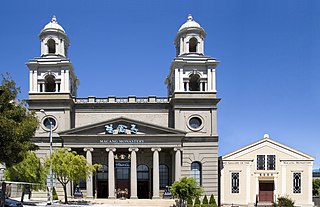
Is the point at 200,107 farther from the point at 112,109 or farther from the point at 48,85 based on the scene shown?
the point at 48,85

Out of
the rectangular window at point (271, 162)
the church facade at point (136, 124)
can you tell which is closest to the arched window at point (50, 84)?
the church facade at point (136, 124)

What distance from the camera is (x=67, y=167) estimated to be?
191ft

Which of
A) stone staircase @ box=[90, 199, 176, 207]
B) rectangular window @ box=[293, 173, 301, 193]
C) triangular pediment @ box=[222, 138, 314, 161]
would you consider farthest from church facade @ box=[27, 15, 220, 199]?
rectangular window @ box=[293, 173, 301, 193]

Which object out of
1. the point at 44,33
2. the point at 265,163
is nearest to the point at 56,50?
the point at 44,33

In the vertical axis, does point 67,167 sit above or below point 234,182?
above

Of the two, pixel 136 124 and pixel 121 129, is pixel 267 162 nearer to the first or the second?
pixel 136 124

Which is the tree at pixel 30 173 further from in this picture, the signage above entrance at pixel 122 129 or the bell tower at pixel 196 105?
the bell tower at pixel 196 105

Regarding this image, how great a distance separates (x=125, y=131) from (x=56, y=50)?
1599cm

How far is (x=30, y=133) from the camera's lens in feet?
105

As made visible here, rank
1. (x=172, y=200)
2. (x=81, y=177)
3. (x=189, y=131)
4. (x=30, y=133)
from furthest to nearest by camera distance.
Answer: (x=189, y=131) < (x=172, y=200) < (x=81, y=177) < (x=30, y=133)

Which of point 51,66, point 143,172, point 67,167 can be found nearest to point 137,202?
point 143,172

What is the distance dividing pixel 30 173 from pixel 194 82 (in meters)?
27.7

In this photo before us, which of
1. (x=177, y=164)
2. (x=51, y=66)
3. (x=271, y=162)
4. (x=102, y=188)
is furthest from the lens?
(x=51, y=66)

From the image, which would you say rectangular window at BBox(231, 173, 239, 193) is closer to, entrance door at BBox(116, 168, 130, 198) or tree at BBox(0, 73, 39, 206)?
A: entrance door at BBox(116, 168, 130, 198)
